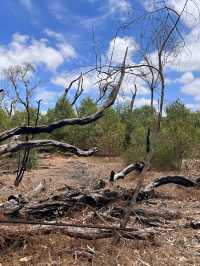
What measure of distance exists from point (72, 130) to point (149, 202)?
23243 millimetres

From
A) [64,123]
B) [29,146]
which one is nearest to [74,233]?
[29,146]

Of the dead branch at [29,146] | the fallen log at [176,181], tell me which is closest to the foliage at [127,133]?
the fallen log at [176,181]

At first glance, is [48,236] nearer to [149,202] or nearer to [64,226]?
[64,226]

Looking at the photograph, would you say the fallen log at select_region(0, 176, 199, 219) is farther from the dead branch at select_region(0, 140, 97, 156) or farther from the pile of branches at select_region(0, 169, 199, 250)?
the dead branch at select_region(0, 140, 97, 156)

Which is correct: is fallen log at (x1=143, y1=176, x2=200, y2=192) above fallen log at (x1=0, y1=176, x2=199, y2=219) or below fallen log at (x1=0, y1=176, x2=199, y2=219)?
above

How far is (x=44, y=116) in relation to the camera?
34.6 metres

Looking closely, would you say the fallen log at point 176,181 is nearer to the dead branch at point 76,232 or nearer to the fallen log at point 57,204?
the fallen log at point 57,204

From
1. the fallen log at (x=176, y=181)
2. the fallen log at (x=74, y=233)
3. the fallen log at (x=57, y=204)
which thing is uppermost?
the fallen log at (x=176, y=181)

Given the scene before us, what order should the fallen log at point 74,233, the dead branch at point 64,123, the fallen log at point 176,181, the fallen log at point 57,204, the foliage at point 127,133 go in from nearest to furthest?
the fallen log at point 74,233
the dead branch at point 64,123
the fallen log at point 57,204
the fallen log at point 176,181
the foliage at point 127,133

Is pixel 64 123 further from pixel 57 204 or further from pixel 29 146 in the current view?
pixel 57 204

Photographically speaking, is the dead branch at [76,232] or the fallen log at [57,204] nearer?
the dead branch at [76,232]

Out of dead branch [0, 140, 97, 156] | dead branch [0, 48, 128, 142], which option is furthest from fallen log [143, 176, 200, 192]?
dead branch [0, 48, 128, 142]

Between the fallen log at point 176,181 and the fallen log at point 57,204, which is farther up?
the fallen log at point 176,181

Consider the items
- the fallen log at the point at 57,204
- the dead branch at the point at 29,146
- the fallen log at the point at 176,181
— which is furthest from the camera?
the fallen log at the point at 176,181
